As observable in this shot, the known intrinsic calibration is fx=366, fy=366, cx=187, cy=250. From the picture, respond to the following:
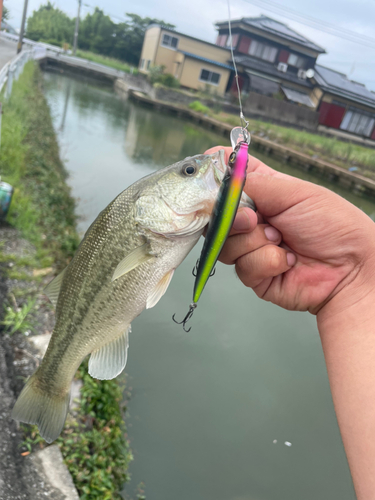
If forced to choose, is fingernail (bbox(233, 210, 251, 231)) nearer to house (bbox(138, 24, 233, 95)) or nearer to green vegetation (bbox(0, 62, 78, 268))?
green vegetation (bbox(0, 62, 78, 268))

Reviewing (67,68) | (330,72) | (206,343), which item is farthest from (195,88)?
(206,343)

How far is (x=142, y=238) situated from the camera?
5.09 ft

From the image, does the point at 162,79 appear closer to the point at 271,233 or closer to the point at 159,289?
the point at 271,233

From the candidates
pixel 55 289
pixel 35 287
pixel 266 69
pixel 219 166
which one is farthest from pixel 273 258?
pixel 266 69

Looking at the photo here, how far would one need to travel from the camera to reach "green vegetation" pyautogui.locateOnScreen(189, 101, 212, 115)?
27.1 meters

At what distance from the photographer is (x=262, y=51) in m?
36.6

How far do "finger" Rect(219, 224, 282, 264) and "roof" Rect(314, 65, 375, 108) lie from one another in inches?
1375

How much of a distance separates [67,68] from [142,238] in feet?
126

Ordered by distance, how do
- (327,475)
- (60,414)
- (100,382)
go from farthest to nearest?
(327,475) → (100,382) → (60,414)

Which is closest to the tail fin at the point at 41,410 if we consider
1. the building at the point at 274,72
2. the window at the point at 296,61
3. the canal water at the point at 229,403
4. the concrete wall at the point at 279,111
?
the canal water at the point at 229,403

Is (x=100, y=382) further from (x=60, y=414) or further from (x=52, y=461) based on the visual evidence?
(x=60, y=414)

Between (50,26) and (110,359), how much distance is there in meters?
63.6

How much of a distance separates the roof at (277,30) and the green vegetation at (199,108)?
12.2 metres

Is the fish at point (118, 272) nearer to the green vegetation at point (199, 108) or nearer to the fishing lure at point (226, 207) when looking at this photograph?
the fishing lure at point (226, 207)
